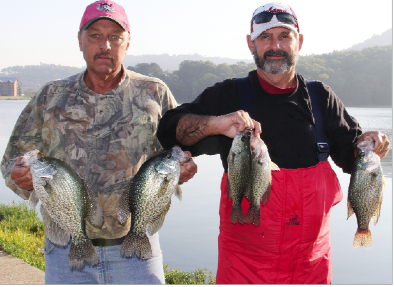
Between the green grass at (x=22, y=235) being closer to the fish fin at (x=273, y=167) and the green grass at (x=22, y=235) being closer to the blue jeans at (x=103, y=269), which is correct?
the blue jeans at (x=103, y=269)

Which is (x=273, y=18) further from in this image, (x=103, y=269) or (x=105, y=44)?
(x=103, y=269)

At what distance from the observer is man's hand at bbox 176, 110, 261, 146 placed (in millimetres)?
2785

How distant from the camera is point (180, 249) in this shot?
35.2 feet

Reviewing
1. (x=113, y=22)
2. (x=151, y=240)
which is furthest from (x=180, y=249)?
(x=113, y=22)

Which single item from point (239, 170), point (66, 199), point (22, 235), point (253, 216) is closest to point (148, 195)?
point (66, 199)

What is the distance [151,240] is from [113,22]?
1.87m

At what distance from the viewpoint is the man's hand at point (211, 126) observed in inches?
110

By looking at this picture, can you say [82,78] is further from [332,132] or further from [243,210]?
[332,132]

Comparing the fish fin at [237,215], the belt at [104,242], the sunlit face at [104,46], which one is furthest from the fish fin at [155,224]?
the sunlit face at [104,46]

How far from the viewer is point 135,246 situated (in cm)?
298

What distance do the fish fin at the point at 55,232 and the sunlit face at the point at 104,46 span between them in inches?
49.0

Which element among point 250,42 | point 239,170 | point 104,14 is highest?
point 104,14

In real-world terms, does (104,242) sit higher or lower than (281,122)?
lower

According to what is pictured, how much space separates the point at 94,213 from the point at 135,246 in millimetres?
409
